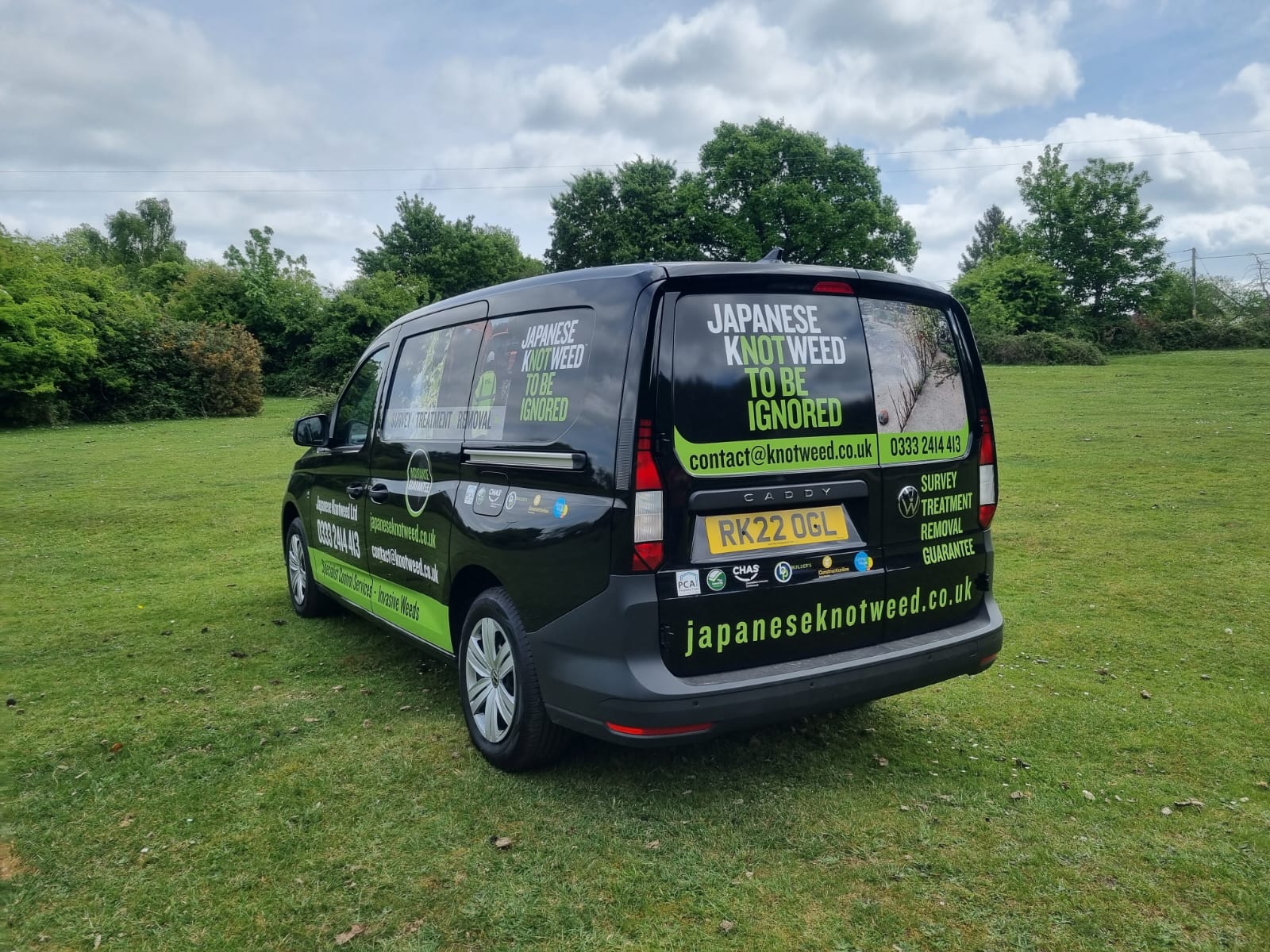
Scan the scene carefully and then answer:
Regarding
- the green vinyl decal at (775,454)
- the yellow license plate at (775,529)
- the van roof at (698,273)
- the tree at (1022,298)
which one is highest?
the tree at (1022,298)

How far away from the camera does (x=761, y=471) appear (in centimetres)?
337

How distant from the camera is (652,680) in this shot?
10.5 feet

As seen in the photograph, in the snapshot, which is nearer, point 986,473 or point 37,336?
point 986,473

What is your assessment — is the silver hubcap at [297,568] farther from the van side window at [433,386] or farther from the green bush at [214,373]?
the green bush at [214,373]

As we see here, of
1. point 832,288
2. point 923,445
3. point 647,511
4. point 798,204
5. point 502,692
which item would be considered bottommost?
point 502,692

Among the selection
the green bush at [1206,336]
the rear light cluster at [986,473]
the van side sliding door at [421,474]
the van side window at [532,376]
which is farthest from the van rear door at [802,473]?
the green bush at [1206,336]

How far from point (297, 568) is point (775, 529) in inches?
181

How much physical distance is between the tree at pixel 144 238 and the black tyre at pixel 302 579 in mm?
69711

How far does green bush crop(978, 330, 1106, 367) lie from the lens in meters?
36.2

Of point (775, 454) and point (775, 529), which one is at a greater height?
point (775, 454)

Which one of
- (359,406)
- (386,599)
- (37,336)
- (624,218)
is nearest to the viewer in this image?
(386,599)

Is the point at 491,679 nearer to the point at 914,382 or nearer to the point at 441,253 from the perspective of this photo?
the point at 914,382

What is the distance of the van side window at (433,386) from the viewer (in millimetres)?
4395

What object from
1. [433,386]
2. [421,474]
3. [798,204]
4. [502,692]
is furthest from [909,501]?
[798,204]
